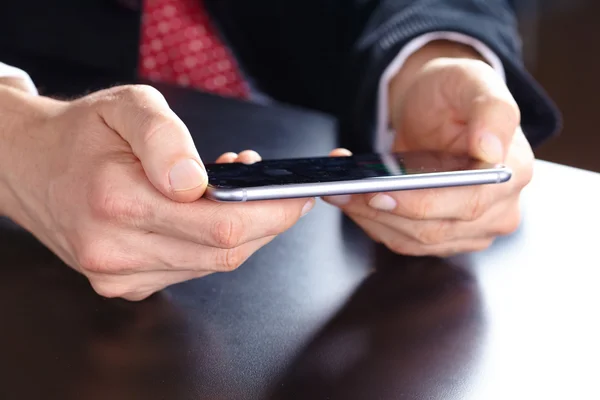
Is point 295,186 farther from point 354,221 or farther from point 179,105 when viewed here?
point 179,105

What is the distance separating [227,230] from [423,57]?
1.16ft

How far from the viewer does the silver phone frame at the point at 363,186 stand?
0.35m

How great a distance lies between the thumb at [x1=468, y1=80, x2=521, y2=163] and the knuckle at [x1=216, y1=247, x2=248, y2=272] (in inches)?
7.2

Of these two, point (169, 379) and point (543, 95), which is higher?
point (543, 95)

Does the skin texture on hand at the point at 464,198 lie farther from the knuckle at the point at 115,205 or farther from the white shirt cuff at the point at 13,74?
the white shirt cuff at the point at 13,74

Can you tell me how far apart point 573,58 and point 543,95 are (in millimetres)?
1139

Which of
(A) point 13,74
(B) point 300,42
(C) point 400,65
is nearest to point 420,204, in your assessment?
(C) point 400,65

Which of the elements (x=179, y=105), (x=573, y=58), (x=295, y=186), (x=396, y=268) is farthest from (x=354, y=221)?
(x=573, y=58)

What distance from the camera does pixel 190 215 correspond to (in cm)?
38

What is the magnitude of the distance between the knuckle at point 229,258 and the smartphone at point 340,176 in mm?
47

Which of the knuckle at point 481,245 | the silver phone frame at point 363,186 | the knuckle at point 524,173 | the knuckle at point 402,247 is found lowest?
the knuckle at point 402,247

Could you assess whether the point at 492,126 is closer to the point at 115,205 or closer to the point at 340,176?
the point at 340,176

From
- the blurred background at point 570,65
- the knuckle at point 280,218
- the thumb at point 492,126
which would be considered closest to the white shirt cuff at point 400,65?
the thumb at point 492,126

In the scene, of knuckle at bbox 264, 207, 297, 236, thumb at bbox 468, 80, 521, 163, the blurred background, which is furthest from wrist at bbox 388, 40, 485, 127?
the blurred background
